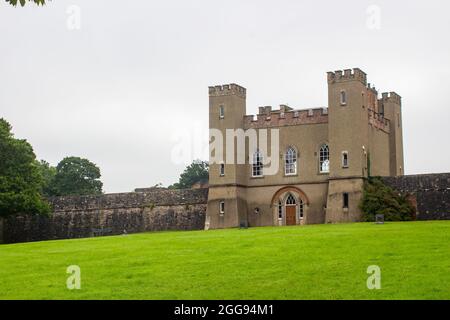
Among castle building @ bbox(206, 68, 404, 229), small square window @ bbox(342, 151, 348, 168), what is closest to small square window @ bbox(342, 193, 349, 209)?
castle building @ bbox(206, 68, 404, 229)

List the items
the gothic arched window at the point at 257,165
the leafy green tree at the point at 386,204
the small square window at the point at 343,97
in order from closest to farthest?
the leafy green tree at the point at 386,204, the small square window at the point at 343,97, the gothic arched window at the point at 257,165

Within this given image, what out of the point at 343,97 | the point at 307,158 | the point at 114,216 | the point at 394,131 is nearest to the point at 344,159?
the point at 307,158

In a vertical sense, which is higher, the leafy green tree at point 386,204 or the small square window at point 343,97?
the small square window at point 343,97

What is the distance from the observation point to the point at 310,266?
70.1 ft

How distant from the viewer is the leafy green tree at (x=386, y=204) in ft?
153

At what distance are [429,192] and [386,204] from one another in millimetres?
2992

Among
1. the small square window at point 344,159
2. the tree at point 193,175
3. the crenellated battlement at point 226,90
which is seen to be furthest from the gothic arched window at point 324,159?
the tree at point 193,175

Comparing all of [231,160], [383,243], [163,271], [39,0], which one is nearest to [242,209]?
[231,160]

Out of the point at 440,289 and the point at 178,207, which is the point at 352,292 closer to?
the point at 440,289

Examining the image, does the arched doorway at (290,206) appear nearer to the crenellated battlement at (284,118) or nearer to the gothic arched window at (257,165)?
the gothic arched window at (257,165)

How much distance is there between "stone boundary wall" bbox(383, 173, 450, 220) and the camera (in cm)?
4712

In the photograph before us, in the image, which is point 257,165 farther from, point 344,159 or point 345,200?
point 345,200

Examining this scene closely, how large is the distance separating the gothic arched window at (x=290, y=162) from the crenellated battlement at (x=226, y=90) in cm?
548

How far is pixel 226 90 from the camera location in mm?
53594
